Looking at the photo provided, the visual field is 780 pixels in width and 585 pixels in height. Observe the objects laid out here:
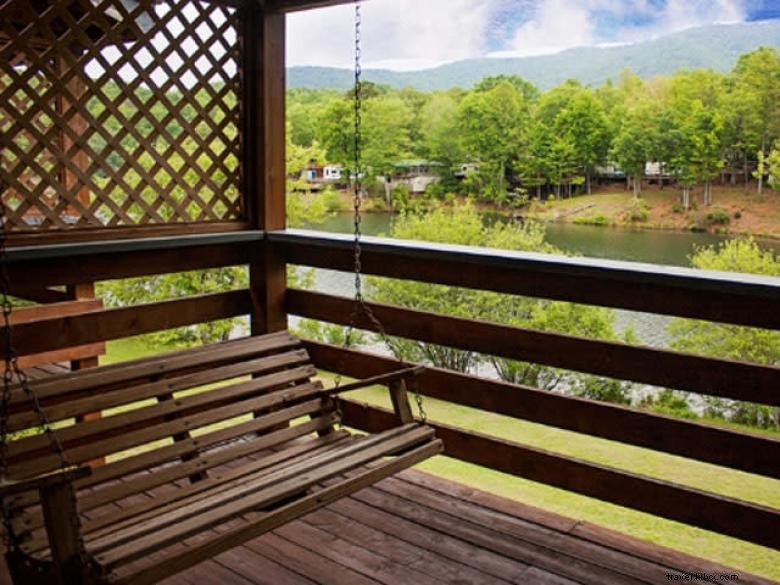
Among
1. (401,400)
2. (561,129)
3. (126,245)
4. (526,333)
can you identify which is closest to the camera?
(401,400)

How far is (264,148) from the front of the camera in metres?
3.34

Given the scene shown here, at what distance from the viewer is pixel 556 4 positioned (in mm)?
18000

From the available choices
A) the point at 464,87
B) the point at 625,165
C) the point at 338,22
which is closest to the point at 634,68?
the point at 464,87

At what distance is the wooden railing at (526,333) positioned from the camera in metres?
2.19

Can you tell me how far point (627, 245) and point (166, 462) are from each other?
8975 millimetres

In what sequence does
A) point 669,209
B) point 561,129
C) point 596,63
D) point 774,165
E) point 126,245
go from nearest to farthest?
point 126,245 < point 774,165 < point 669,209 < point 561,129 < point 596,63

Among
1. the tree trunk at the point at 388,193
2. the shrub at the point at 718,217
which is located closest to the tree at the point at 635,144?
the shrub at the point at 718,217

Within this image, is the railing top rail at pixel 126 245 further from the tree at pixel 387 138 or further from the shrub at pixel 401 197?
the shrub at pixel 401 197

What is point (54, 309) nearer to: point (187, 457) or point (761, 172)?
point (187, 457)

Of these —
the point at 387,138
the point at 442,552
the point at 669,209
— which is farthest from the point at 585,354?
the point at 387,138

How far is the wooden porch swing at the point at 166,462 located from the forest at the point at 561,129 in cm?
833

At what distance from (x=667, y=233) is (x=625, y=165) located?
1150mm

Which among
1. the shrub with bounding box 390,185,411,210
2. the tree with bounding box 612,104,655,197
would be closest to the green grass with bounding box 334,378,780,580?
the tree with bounding box 612,104,655,197

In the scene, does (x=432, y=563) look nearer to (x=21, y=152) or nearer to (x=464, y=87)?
(x=21, y=152)
